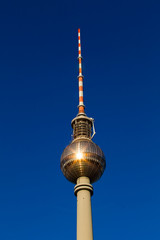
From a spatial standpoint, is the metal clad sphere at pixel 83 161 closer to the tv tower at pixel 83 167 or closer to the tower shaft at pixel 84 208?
the tv tower at pixel 83 167

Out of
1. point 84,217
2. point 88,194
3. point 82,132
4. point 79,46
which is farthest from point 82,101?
point 84,217

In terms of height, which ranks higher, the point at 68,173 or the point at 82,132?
the point at 82,132

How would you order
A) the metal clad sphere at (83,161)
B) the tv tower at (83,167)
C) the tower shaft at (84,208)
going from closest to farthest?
the tower shaft at (84,208)
the tv tower at (83,167)
the metal clad sphere at (83,161)

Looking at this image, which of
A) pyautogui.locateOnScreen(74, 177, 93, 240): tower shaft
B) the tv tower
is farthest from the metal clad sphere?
pyautogui.locateOnScreen(74, 177, 93, 240): tower shaft

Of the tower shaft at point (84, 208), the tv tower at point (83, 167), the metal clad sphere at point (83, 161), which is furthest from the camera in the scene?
the metal clad sphere at point (83, 161)

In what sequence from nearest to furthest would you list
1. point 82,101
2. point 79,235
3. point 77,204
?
point 79,235, point 77,204, point 82,101

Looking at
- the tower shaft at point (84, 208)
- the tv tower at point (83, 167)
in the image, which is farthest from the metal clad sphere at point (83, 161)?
the tower shaft at point (84, 208)

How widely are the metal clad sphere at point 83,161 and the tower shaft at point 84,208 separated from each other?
1115 millimetres

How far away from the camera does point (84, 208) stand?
4366 centimetres

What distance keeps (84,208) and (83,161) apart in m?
6.53

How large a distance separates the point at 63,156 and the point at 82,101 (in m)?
12.6

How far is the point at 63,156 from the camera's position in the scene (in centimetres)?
4891

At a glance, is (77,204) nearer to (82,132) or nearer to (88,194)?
(88,194)

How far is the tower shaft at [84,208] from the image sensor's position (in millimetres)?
41778
